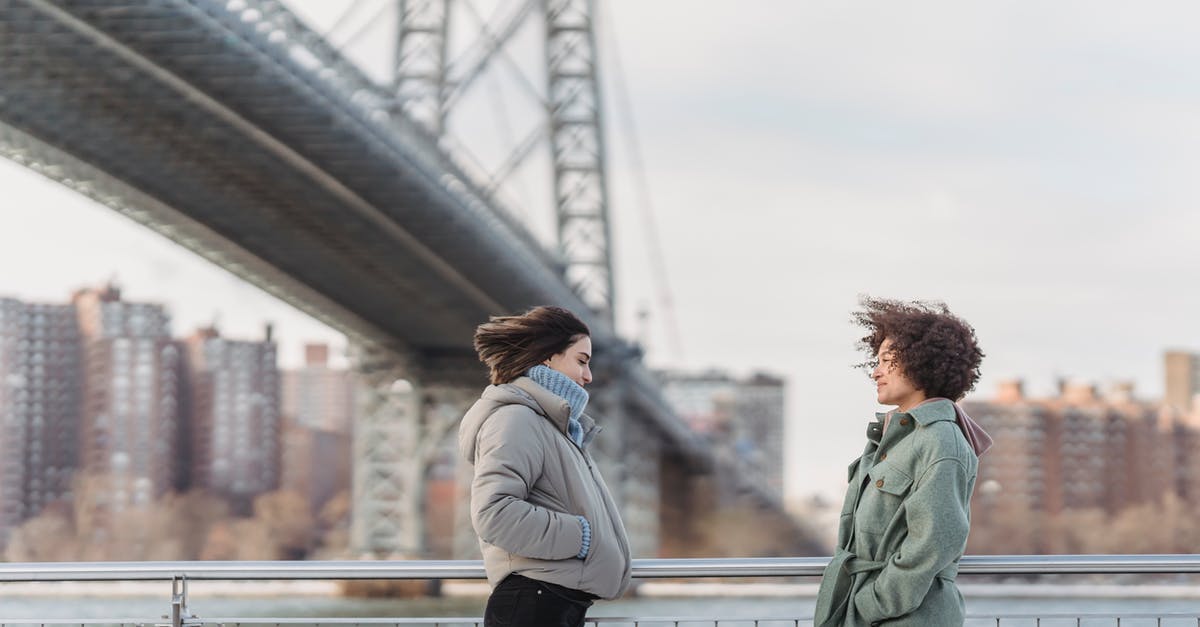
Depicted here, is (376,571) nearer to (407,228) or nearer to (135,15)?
(135,15)

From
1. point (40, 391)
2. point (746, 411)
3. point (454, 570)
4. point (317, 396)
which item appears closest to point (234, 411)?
point (317, 396)

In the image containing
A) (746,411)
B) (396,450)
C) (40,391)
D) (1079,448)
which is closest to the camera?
(396,450)

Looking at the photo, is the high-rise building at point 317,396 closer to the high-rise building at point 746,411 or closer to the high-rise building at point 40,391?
the high-rise building at point 40,391

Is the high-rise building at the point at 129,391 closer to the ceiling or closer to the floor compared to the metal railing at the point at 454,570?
closer to the ceiling

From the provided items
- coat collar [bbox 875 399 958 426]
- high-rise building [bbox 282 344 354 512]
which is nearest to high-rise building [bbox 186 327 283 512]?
high-rise building [bbox 282 344 354 512]

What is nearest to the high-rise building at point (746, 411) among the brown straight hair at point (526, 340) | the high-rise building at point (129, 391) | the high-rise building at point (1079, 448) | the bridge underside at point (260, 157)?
the high-rise building at point (1079, 448)

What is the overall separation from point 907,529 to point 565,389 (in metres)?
0.57

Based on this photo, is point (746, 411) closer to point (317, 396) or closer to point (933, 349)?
point (317, 396)

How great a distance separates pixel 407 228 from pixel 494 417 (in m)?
11.7

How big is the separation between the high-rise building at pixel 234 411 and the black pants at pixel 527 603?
26.2 m

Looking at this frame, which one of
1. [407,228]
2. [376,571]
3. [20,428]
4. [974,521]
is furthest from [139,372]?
[376,571]

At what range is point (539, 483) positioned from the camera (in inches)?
105

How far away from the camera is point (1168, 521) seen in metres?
30.1

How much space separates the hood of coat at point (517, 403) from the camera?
2.67m
